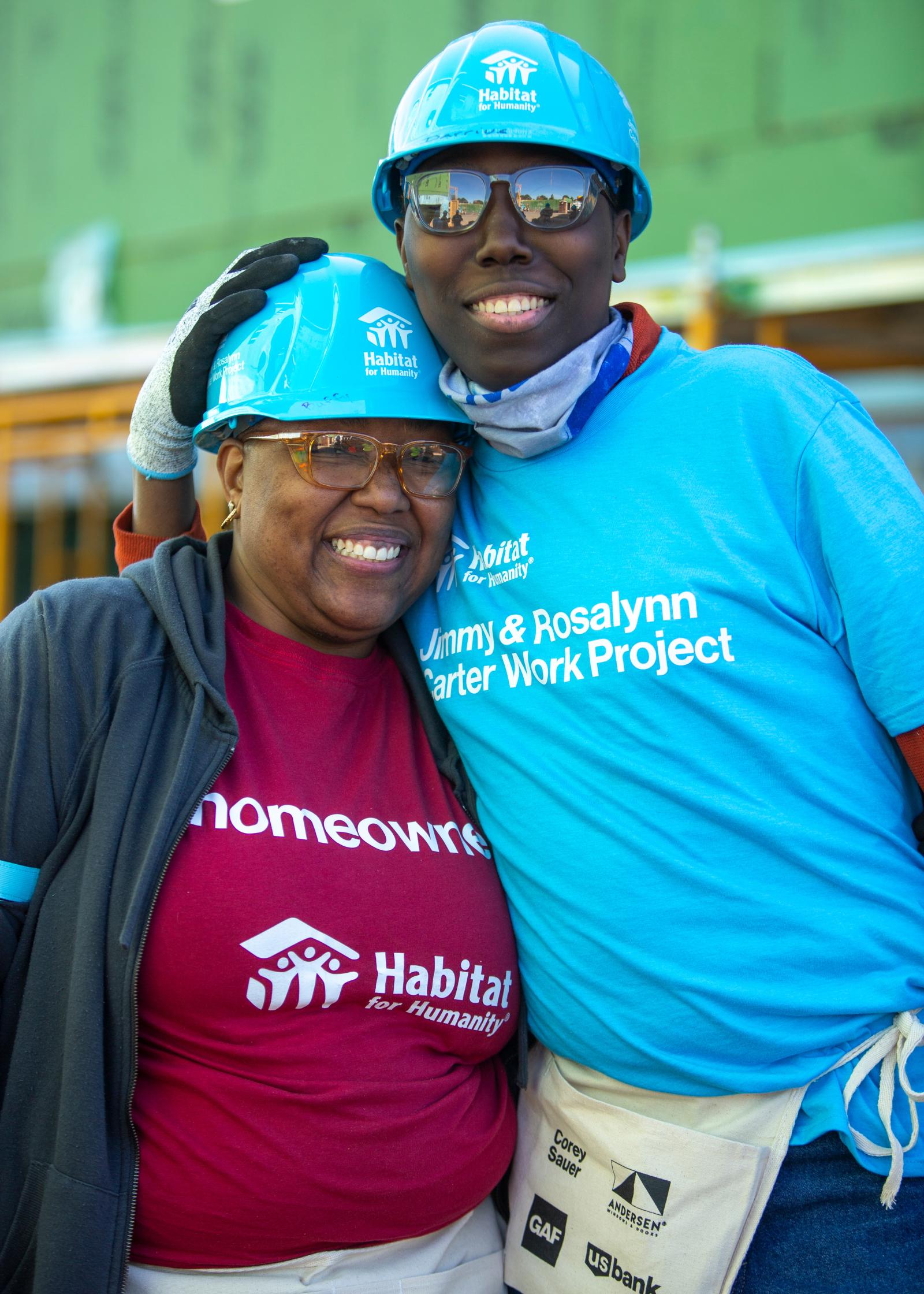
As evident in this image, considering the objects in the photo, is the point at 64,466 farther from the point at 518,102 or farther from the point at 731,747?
the point at 731,747

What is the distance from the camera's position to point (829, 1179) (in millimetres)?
1828

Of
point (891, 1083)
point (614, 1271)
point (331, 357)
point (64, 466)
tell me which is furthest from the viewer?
point (64, 466)

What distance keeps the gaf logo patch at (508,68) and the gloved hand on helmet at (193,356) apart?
0.46 metres

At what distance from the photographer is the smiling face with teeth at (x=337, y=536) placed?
2178mm

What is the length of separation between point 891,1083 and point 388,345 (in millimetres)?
1534

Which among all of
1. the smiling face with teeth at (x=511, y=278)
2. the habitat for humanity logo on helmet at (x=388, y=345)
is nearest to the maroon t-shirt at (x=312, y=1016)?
the habitat for humanity logo on helmet at (x=388, y=345)

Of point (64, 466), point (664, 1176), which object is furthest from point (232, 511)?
point (64, 466)

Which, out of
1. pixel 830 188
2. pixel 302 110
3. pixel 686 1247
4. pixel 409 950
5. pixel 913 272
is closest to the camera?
pixel 686 1247

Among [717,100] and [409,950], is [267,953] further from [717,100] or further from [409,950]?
[717,100]

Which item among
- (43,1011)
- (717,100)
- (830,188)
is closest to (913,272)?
(830,188)

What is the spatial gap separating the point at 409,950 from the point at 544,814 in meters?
0.33

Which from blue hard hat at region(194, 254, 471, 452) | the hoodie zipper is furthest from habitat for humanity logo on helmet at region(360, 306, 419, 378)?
the hoodie zipper

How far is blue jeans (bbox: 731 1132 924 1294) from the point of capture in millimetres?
1796

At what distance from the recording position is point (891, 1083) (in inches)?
70.4
